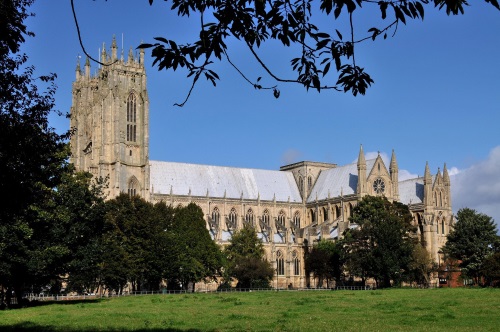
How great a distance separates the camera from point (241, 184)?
415 feet

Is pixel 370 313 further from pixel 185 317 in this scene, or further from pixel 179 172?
pixel 179 172

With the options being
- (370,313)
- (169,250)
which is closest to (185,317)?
(370,313)

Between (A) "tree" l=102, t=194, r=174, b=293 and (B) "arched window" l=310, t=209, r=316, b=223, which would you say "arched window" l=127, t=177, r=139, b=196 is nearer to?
(A) "tree" l=102, t=194, r=174, b=293

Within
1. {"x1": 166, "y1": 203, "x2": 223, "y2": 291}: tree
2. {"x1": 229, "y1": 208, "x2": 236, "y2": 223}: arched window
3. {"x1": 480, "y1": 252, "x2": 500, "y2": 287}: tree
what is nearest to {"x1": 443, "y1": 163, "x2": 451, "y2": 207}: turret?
{"x1": 229, "y1": 208, "x2": 236, "y2": 223}: arched window

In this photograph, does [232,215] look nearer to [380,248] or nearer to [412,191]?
[412,191]

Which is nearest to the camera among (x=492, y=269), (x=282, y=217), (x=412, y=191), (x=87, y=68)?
Result: (x=492, y=269)

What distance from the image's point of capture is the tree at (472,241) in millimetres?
96562

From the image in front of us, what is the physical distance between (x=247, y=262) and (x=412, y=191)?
42.3m

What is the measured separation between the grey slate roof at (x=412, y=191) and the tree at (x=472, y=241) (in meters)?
→ 24.4

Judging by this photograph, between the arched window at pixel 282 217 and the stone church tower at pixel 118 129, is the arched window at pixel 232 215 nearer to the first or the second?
the arched window at pixel 282 217

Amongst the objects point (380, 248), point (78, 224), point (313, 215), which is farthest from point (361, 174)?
point (78, 224)

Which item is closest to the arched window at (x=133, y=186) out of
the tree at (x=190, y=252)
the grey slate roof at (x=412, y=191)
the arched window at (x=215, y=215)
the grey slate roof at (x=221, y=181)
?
the grey slate roof at (x=221, y=181)

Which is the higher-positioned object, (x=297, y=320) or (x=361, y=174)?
(x=361, y=174)

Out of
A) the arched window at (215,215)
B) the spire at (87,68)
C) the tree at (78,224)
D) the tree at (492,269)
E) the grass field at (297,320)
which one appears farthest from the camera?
the spire at (87,68)
